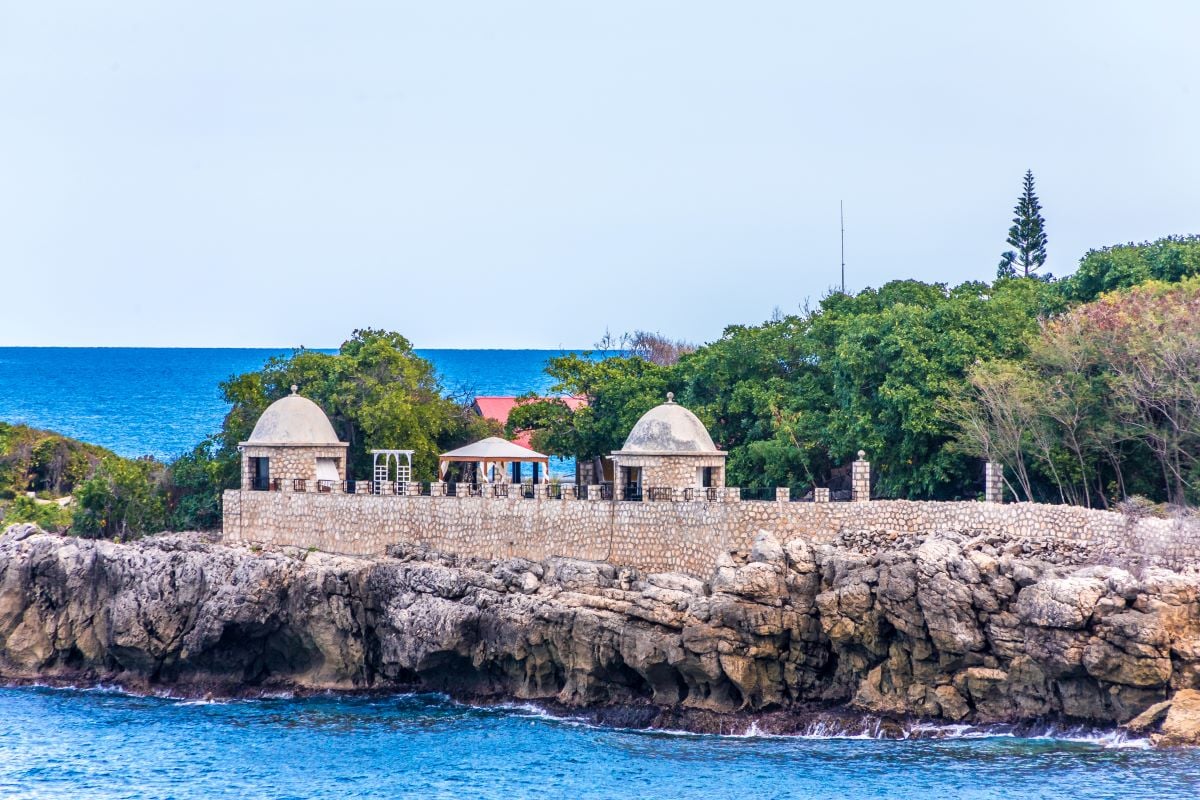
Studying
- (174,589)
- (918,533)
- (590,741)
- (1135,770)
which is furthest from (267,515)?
(1135,770)

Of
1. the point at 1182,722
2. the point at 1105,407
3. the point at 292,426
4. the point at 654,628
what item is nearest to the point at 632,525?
the point at 654,628

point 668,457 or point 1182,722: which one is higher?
point 668,457

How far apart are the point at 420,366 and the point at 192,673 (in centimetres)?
1468

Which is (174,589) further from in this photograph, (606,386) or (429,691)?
(606,386)

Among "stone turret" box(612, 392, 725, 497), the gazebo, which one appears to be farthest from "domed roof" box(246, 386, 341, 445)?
"stone turret" box(612, 392, 725, 497)

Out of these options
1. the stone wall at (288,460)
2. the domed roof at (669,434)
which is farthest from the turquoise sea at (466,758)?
the stone wall at (288,460)

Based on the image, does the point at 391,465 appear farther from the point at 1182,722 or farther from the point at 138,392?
the point at 138,392

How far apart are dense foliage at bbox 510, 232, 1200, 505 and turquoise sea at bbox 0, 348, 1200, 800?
8636mm

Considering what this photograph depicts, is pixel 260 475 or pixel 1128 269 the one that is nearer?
pixel 1128 269

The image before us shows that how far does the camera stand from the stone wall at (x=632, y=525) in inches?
1505

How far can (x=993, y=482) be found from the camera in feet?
134

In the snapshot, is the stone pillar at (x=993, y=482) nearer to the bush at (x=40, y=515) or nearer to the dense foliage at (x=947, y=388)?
the dense foliage at (x=947, y=388)

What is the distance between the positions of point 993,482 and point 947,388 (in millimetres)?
3132

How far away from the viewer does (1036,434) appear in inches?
1639
